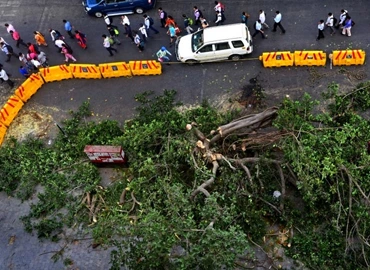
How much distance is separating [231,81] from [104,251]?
8974 millimetres

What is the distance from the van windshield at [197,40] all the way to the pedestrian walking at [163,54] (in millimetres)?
1214

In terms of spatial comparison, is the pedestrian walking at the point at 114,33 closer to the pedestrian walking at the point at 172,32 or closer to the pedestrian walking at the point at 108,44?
the pedestrian walking at the point at 108,44

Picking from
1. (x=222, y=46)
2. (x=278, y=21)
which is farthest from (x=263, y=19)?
(x=222, y=46)

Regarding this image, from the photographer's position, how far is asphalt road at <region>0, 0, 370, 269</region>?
→ 19875mm

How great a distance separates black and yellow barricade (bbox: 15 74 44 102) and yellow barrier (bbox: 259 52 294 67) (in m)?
10.1

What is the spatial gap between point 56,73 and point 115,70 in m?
2.75

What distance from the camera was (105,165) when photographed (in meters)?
18.6

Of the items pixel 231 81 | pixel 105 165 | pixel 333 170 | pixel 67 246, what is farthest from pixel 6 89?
pixel 333 170

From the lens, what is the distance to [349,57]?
19766 millimetres

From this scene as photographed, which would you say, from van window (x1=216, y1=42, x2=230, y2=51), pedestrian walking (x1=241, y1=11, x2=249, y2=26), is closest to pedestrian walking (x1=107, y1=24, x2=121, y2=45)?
van window (x1=216, y1=42, x2=230, y2=51)

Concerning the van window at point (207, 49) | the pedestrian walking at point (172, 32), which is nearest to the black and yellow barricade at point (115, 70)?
the pedestrian walking at point (172, 32)

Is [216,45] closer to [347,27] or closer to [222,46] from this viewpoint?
[222,46]

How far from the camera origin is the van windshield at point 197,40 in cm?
2082

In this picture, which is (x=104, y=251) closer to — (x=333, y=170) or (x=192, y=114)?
(x=192, y=114)
